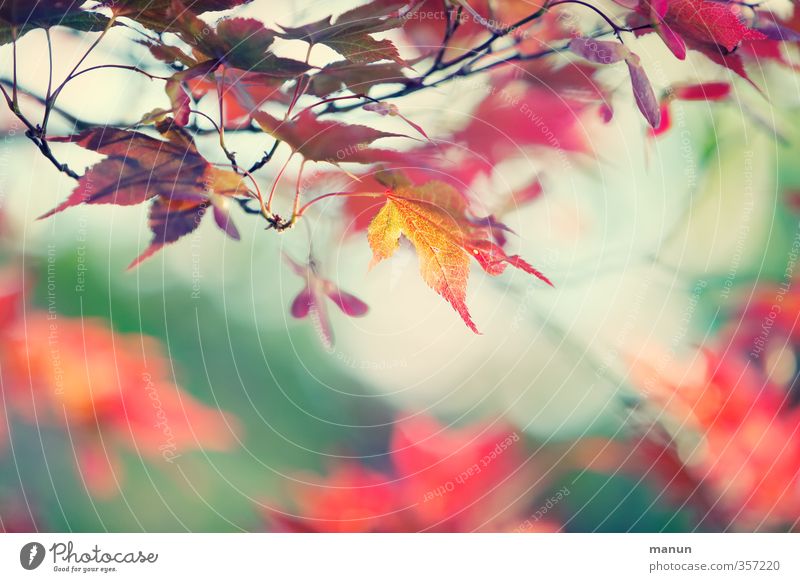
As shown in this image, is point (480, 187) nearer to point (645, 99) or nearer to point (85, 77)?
point (645, 99)

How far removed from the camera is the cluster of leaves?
43 cm

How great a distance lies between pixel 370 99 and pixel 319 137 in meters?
0.04

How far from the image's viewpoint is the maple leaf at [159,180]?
43 centimetres

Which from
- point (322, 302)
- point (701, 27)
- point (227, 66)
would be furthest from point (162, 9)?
point (701, 27)

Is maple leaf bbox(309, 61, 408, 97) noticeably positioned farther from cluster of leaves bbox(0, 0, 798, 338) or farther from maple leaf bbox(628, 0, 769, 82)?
maple leaf bbox(628, 0, 769, 82)

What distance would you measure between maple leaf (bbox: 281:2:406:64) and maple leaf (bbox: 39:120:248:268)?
100mm

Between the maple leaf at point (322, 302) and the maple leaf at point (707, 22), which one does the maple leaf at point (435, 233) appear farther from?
the maple leaf at point (707, 22)

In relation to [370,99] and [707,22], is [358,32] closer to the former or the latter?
[370,99]

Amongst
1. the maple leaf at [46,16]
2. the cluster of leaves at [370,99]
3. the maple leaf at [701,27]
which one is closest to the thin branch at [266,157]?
the cluster of leaves at [370,99]

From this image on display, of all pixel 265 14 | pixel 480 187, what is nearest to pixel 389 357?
pixel 480 187

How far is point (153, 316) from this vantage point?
1.46 feet

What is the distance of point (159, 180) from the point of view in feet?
1.41

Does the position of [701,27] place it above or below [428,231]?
above
